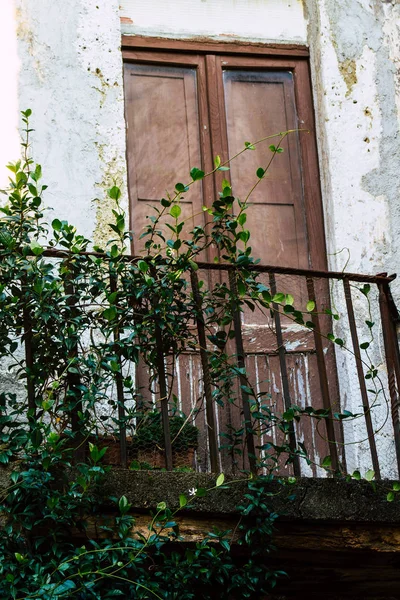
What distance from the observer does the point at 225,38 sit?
25.2 ft

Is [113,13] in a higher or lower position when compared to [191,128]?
higher

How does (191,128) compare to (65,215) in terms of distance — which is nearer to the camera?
(65,215)

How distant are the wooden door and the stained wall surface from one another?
13cm

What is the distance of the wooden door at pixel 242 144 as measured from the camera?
7.29 metres

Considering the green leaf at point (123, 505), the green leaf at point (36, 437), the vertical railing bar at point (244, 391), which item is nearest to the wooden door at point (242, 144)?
the vertical railing bar at point (244, 391)

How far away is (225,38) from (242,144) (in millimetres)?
717

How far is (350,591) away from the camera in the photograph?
6.27 meters

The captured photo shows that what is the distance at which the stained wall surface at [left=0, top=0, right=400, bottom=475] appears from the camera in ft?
23.1

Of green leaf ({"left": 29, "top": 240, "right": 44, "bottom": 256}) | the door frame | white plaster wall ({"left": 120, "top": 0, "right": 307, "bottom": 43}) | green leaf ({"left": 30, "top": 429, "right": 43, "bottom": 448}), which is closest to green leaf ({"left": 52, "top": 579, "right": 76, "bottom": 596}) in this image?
green leaf ({"left": 30, "top": 429, "right": 43, "bottom": 448})

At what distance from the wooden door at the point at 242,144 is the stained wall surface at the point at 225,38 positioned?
0.13m

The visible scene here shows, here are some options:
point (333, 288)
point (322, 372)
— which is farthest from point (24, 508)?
point (333, 288)

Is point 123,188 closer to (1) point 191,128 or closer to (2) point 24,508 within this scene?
(1) point 191,128

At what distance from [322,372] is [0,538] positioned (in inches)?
71.8

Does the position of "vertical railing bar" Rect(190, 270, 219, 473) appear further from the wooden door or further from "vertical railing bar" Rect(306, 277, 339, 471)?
the wooden door
